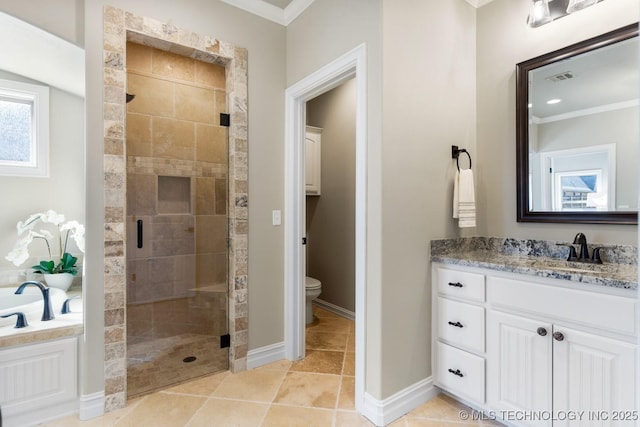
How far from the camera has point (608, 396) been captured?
4.27 feet

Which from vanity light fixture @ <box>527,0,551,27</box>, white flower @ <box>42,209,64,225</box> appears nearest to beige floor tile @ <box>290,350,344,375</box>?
white flower @ <box>42,209,64,225</box>

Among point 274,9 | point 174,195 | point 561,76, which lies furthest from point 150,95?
point 561,76

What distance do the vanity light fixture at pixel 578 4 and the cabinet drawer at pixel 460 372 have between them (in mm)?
1990

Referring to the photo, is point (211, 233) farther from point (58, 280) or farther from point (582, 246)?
point (582, 246)

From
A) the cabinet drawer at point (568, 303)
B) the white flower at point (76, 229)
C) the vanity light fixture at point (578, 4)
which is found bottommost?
the cabinet drawer at point (568, 303)

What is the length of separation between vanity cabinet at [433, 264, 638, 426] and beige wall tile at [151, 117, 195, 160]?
7.05 feet

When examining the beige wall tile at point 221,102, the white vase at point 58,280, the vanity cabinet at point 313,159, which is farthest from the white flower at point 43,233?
the vanity cabinet at point 313,159

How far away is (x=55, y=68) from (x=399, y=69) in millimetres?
2253

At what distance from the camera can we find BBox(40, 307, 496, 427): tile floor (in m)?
1.73

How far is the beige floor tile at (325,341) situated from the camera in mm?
2693

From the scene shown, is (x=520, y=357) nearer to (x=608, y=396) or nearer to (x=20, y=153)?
(x=608, y=396)

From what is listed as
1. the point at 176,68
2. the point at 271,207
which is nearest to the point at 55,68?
the point at 176,68

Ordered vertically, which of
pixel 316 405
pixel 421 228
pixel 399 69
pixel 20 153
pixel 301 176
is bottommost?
pixel 316 405

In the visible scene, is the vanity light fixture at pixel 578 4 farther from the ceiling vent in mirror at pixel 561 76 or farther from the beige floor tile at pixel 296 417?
the beige floor tile at pixel 296 417
